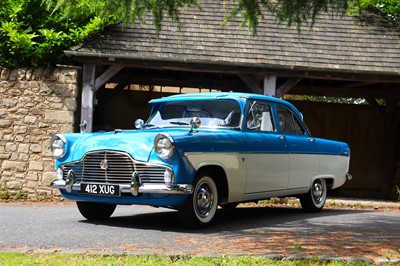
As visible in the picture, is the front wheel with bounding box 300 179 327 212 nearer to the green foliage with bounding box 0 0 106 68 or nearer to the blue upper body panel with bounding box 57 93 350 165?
the blue upper body panel with bounding box 57 93 350 165

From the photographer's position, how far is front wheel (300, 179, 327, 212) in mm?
10367

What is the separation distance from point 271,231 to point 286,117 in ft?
7.68

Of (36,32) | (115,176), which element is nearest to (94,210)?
(115,176)

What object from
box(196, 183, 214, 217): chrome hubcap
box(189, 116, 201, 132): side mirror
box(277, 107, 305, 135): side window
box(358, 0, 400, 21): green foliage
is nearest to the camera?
box(196, 183, 214, 217): chrome hubcap

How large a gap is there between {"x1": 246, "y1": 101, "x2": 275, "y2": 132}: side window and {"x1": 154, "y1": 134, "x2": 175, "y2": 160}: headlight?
1647 millimetres

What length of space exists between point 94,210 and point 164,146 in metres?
1.80

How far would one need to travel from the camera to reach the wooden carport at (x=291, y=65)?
13836 millimetres

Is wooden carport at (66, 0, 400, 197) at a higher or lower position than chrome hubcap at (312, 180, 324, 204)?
higher

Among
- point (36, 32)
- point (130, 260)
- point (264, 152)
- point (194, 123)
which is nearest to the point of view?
point (130, 260)

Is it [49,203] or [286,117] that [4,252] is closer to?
[286,117]

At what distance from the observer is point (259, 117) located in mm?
9000

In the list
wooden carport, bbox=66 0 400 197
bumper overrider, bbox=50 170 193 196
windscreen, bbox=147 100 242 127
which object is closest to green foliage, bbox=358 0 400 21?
wooden carport, bbox=66 0 400 197

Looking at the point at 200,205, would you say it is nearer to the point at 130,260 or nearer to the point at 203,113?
the point at 203,113

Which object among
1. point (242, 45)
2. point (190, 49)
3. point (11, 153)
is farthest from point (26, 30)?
point (242, 45)
